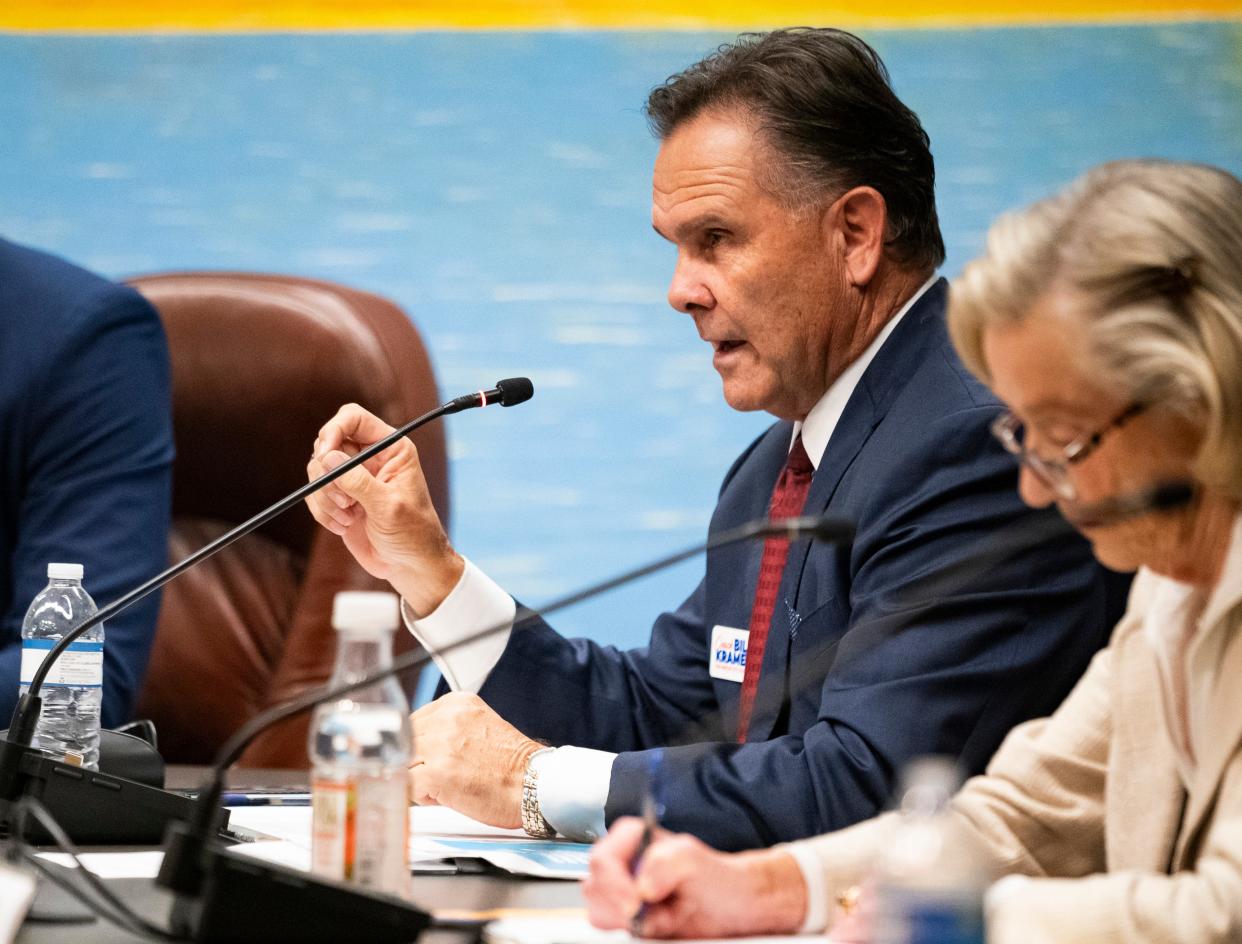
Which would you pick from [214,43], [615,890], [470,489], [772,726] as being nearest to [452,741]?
[772,726]

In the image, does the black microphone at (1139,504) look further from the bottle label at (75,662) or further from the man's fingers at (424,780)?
the bottle label at (75,662)

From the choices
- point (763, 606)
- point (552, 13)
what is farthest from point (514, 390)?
point (552, 13)

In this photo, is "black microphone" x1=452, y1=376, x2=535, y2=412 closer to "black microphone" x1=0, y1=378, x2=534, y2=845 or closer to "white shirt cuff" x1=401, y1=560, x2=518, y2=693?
"black microphone" x1=0, y1=378, x2=534, y2=845

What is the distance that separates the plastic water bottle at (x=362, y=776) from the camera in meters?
1.05

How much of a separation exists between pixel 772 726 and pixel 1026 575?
0.35m

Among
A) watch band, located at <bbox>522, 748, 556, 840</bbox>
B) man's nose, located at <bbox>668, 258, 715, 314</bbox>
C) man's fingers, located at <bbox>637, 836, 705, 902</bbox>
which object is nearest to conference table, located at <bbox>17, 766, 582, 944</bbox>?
man's fingers, located at <bbox>637, 836, 705, 902</bbox>

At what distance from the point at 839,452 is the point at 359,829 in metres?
0.90

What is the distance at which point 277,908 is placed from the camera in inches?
37.8

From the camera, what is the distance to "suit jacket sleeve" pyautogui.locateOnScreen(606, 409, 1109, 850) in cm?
152

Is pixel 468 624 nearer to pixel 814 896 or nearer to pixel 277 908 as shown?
pixel 814 896

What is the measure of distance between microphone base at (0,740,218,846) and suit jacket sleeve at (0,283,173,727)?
856 millimetres

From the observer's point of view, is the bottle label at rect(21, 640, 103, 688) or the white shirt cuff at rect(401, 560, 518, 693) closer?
the bottle label at rect(21, 640, 103, 688)

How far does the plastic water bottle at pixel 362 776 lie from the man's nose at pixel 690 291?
935mm

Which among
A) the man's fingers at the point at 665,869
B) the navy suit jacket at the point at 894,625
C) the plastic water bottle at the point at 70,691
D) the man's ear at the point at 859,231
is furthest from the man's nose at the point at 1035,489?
the plastic water bottle at the point at 70,691
